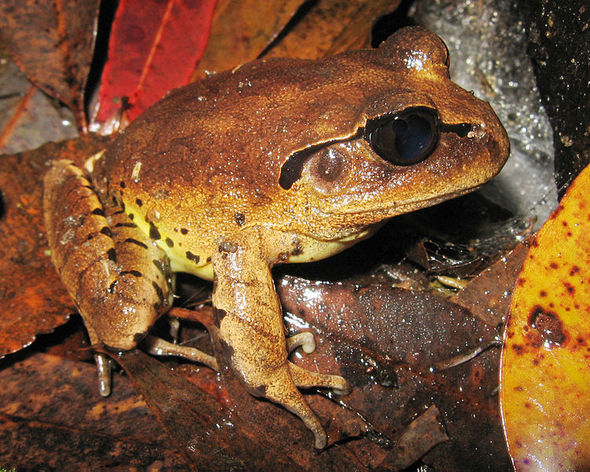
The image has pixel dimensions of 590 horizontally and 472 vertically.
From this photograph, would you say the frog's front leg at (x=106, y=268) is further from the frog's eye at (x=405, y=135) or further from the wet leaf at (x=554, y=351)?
the wet leaf at (x=554, y=351)

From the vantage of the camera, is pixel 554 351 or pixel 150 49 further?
pixel 150 49

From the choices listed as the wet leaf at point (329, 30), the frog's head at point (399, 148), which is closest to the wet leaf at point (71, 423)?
the frog's head at point (399, 148)

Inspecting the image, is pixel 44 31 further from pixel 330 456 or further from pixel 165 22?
pixel 330 456

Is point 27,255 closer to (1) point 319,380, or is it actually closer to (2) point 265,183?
(2) point 265,183

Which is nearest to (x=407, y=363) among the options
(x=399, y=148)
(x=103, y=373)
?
(x=399, y=148)

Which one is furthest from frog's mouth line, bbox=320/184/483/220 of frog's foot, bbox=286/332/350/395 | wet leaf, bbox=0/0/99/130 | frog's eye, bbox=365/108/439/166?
wet leaf, bbox=0/0/99/130

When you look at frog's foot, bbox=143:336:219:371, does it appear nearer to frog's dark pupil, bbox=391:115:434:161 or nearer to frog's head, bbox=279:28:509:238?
frog's head, bbox=279:28:509:238
